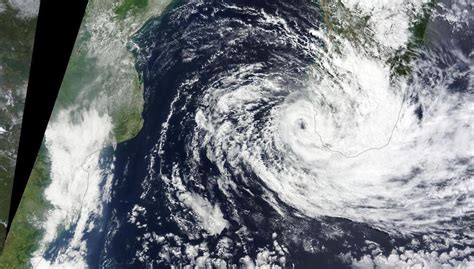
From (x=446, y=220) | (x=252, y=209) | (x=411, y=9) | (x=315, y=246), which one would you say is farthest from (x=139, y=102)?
(x=446, y=220)

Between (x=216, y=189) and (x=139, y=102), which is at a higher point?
(x=139, y=102)

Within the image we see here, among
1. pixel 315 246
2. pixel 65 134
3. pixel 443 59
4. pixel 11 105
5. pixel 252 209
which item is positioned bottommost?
pixel 315 246

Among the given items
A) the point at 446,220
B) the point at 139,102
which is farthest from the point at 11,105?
the point at 446,220

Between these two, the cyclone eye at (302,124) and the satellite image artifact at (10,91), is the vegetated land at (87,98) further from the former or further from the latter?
the cyclone eye at (302,124)

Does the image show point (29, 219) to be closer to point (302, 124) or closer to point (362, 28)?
point (302, 124)

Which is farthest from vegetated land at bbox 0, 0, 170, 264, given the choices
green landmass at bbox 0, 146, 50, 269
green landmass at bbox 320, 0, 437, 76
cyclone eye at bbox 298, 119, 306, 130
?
green landmass at bbox 320, 0, 437, 76

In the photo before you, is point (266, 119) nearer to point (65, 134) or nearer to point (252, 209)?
point (252, 209)
